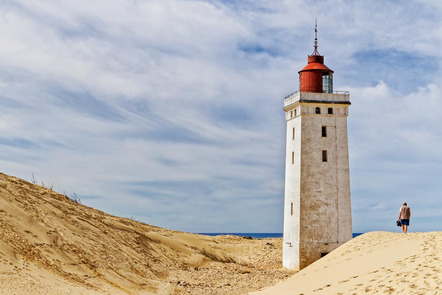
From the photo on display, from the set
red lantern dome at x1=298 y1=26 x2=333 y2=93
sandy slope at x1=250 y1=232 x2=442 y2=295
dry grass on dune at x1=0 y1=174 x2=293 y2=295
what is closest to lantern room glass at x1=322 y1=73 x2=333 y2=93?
red lantern dome at x1=298 y1=26 x2=333 y2=93

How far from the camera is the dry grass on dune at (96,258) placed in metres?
16.8

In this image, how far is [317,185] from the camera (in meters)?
27.2

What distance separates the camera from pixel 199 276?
24.6 metres

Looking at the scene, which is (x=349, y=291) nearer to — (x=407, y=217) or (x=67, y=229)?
(x=407, y=217)

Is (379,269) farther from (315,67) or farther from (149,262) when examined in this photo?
(315,67)

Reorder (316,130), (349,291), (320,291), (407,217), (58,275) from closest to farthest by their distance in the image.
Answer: (349,291) → (320,291) → (58,275) → (407,217) → (316,130)

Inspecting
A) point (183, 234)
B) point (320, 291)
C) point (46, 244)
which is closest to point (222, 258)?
point (183, 234)

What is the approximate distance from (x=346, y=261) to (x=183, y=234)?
17243 millimetres

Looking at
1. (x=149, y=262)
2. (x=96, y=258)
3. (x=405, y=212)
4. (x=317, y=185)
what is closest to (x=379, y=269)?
(x=405, y=212)

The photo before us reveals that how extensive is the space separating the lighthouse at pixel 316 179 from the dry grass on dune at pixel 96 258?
244cm

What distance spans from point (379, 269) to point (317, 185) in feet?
40.9

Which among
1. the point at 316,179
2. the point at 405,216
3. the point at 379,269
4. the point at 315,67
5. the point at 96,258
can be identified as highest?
the point at 315,67

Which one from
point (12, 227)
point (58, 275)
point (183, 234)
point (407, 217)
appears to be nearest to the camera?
point (58, 275)

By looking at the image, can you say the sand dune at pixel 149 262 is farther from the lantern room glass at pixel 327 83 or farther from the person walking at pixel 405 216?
the lantern room glass at pixel 327 83
